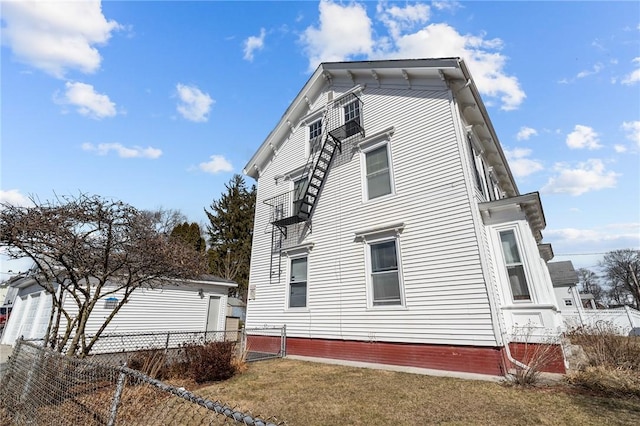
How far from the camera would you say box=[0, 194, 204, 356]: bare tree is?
5308 millimetres

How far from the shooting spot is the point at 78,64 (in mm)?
9688

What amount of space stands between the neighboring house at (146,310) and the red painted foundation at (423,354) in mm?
7381

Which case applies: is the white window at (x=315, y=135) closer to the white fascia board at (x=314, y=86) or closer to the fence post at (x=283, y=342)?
the white fascia board at (x=314, y=86)

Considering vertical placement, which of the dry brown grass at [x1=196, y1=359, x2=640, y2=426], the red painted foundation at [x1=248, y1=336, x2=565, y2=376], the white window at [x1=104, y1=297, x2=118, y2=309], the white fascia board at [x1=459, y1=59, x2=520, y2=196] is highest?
the white fascia board at [x1=459, y1=59, x2=520, y2=196]

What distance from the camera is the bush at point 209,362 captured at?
6.86 metres

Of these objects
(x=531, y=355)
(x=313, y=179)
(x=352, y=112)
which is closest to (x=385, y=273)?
(x=531, y=355)

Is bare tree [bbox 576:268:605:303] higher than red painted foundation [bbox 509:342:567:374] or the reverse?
higher

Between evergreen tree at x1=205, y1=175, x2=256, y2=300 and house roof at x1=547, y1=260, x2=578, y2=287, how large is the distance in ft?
110

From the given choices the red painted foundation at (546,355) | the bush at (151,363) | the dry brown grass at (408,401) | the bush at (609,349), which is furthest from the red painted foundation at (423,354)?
the bush at (151,363)

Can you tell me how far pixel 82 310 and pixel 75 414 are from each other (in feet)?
7.75

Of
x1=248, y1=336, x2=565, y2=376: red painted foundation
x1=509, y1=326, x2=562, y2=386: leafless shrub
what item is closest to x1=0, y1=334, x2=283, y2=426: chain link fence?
x1=248, y1=336, x2=565, y2=376: red painted foundation

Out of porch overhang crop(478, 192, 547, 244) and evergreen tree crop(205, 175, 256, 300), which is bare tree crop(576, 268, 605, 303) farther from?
porch overhang crop(478, 192, 547, 244)

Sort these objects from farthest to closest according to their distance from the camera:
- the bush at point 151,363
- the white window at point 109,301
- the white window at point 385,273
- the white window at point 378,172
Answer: the white window at point 109,301 < the white window at point 378,172 < the white window at point 385,273 < the bush at point 151,363

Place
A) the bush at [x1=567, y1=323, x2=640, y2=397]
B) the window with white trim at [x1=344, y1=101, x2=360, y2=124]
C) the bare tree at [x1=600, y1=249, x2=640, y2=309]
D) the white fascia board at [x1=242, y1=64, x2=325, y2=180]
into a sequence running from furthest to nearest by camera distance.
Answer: the bare tree at [x1=600, y1=249, x2=640, y2=309], the white fascia board at [x1=242, y1=64, x2=325, y2=180], the window with white trim at [x1=344, y1=101, x2=360, y2=124], the bush at [x1=567, y1=323, x2=640, y2=397]
